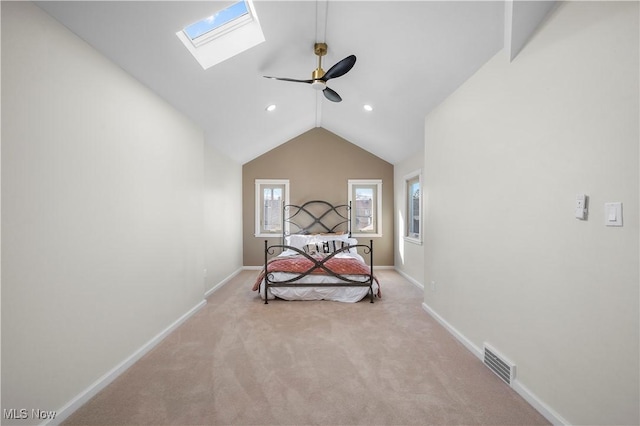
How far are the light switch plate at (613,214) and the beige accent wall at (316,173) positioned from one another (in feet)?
16.1

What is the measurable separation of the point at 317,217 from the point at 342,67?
396cm

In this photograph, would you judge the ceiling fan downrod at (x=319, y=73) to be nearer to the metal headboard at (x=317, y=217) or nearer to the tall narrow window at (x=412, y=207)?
the tall narrow window at (x=412, y=207)

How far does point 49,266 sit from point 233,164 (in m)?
4.18

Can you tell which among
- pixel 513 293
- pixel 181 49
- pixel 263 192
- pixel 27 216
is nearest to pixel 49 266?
pixel 27 216

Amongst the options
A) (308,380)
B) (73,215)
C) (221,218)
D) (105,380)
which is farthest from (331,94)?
(105,380)

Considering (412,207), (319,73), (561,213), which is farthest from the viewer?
(412,207)

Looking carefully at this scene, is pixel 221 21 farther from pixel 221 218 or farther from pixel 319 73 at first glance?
pixel 221 218

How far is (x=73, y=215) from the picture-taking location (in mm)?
1771

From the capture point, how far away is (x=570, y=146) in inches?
61.2

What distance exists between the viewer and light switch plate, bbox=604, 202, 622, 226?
1.30m

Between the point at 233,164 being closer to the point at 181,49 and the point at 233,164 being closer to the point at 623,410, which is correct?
the point at 181,49

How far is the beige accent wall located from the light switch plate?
16.1 feet

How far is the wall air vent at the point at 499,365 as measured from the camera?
6.51ft

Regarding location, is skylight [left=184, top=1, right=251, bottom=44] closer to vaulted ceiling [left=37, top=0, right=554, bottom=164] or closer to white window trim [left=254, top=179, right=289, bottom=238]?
vaulted ceiling [left=37, top=0, right=554, bottom=164]
